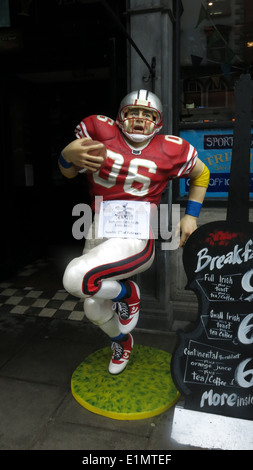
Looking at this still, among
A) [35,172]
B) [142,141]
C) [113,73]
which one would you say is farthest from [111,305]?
[35,172]

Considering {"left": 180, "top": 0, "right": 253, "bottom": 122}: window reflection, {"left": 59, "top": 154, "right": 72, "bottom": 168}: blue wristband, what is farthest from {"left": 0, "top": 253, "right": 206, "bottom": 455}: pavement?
{"left": 180, "top": 0, "right": 253, "bottom": 122}: window reflection

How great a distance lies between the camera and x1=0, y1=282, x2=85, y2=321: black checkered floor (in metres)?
4.24

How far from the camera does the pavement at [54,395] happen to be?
2334mm

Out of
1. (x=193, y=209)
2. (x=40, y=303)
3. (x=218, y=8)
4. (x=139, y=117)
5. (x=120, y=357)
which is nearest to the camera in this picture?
(x=139, y=117)

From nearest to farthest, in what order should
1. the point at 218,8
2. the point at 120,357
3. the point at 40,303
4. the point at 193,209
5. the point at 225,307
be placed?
1. the point at 225,307
2. the point at 193,209
3. the point at 120,357
4. the point at 218,8
5. the point at 40,303

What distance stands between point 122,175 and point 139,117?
38 cm

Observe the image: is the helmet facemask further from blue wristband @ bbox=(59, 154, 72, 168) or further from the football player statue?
blue wristband @ bbox=(59, 154, 72, 168)

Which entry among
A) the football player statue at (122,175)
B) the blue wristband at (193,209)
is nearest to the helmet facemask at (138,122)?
the football player statue at (122,175)

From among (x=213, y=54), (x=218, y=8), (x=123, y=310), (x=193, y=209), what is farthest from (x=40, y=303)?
(x=218, y=8)

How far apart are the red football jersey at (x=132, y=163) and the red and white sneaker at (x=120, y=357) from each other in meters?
1.10

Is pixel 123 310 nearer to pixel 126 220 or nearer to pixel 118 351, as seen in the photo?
pixel 118 351

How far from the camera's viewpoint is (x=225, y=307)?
7.79 ft

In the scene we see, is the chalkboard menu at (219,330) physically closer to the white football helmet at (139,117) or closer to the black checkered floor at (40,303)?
the white football helmet at (139,117)

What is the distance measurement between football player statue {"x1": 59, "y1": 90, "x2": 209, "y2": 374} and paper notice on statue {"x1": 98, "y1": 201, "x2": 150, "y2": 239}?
0.02 m
